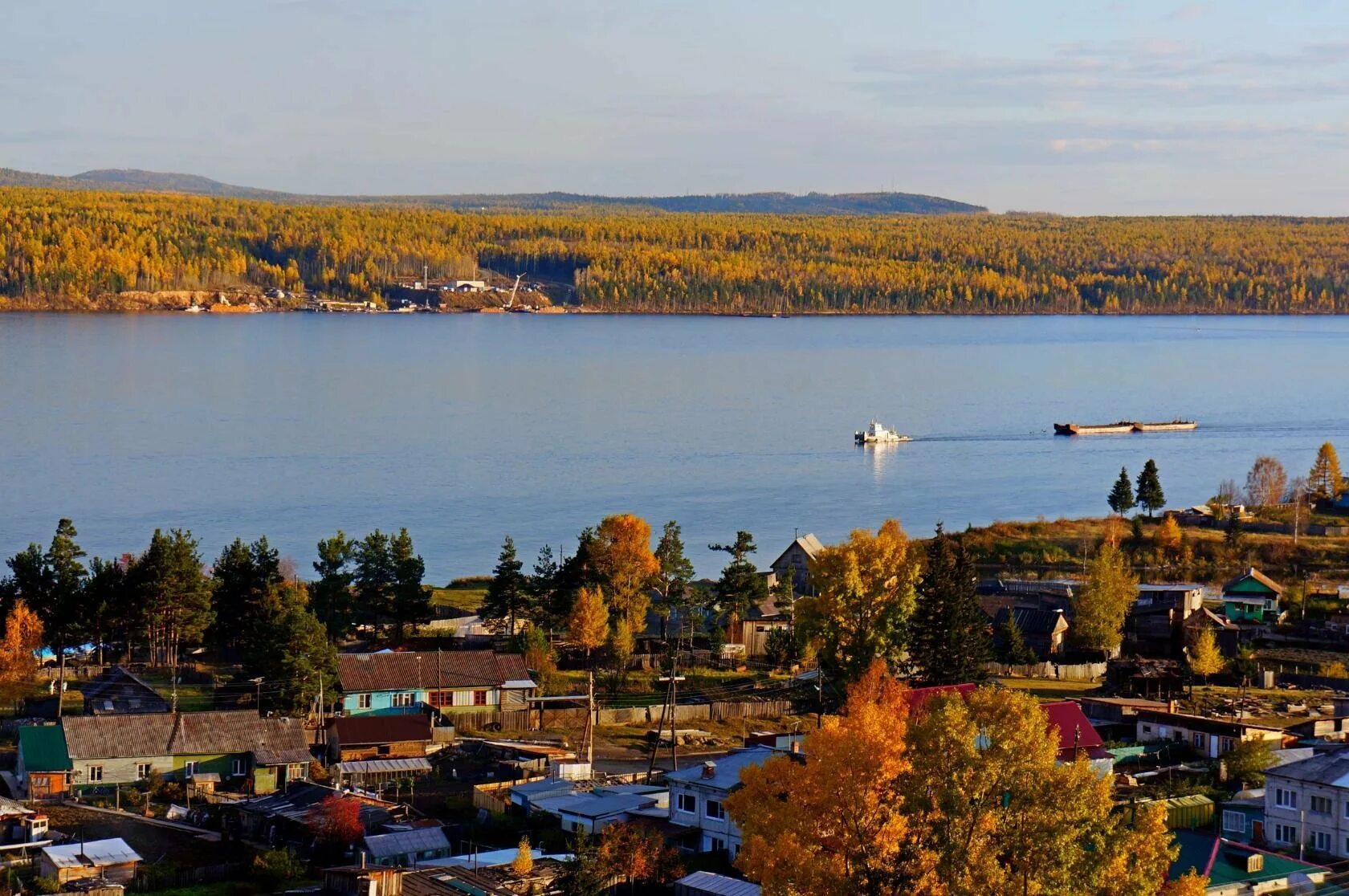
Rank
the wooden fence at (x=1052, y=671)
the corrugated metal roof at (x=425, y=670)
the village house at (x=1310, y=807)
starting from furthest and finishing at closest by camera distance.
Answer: the wooden fence at (x=1052, y=671)
the corrugated metal roof at (x=425, y=670)
the village house at (x=1310, y=807)

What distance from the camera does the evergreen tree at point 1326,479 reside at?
3703 cm

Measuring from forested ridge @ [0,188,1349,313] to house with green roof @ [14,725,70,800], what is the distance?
A: 11705 centimetres

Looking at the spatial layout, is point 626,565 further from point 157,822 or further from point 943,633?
point 157,822

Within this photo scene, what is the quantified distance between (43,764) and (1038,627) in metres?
14.2

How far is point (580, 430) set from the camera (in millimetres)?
60375

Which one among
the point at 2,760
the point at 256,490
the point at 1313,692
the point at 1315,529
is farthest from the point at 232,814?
the point at 256,490

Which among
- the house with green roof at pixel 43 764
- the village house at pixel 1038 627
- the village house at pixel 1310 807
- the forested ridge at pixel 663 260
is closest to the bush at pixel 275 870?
the house with green roof at pixel 43 764

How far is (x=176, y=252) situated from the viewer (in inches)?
5404

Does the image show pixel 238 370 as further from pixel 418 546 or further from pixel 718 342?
pixel 418 546

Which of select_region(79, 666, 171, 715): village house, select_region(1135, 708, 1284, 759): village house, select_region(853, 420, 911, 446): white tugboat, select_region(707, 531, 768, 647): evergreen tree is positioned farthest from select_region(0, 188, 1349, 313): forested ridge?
select_region(1135, 708, 1284, 759): village house

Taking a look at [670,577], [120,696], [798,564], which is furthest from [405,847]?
[798,564]

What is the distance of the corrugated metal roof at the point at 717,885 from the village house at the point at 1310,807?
5.02 meters

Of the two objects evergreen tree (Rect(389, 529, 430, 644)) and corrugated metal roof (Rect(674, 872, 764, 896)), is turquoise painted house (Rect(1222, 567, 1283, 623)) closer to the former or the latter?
evergreen tree (Rect(389, 529, 430, 644))

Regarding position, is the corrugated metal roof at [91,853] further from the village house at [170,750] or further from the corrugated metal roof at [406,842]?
the village house at [170,750]
